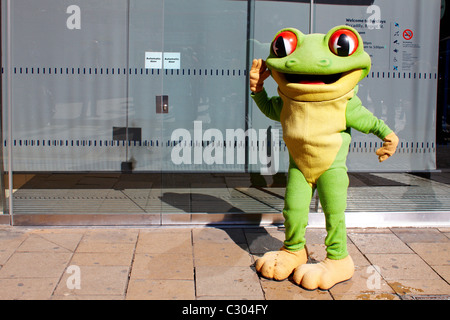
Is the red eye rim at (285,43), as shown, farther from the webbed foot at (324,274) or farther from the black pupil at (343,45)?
the webbed foot at (324,274)

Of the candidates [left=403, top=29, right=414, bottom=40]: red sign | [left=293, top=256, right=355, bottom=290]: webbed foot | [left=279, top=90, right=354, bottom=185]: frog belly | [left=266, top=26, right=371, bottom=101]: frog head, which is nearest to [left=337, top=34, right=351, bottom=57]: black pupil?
[left=266, top=26, right=371, bottom=101]: frog head

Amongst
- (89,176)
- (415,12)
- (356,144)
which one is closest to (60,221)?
(89,176)

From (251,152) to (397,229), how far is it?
1893 millimetres

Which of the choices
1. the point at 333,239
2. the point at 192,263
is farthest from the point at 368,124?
the point at 192,263

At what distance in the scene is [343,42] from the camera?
4.13 m

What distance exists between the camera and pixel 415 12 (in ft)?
20.1

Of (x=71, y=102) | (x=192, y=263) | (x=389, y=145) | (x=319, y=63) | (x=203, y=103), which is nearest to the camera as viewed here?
(x=319, y=63)

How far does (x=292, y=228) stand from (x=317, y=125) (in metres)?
0.92

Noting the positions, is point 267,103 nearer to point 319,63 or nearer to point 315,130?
point 315,130

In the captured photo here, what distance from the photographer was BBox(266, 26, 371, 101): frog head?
13.6 ft

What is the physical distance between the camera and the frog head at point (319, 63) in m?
4.14

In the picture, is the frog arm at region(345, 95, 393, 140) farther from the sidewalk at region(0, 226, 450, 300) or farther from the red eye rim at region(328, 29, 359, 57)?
the sidewalk at region(0, 226, 450, 300)

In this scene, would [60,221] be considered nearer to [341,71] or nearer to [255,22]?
[255,22]

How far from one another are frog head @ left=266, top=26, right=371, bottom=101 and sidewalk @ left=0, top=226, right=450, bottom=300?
5.35 feet
